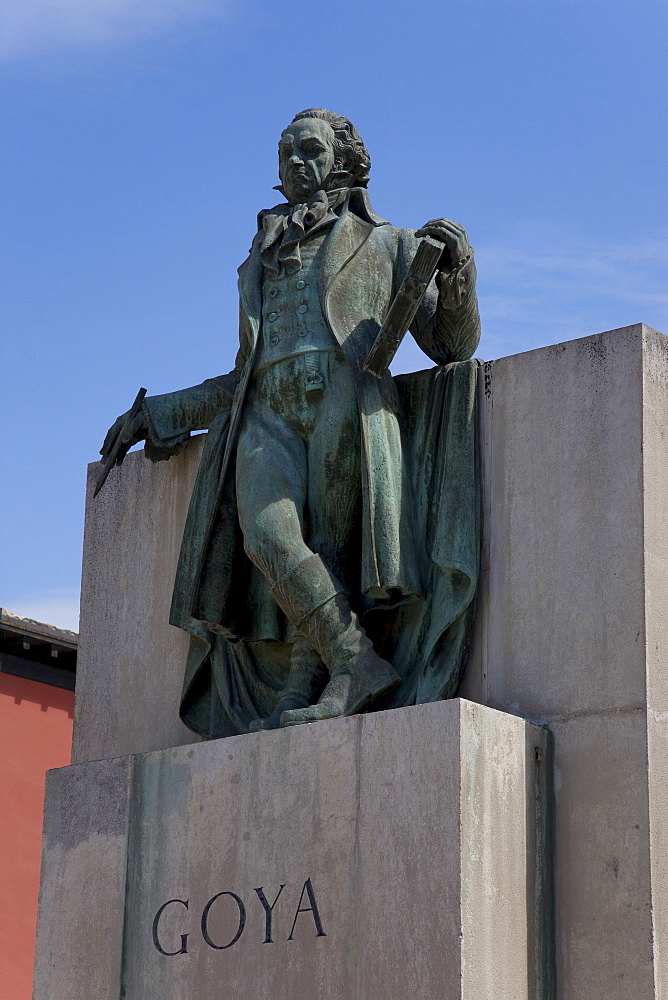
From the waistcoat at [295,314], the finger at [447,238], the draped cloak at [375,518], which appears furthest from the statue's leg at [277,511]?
the finger at [447,238]

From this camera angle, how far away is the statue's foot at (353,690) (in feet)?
26.3

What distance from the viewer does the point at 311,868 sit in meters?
7.66

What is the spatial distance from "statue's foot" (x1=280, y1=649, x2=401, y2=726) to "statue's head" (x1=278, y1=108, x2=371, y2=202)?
7.77 feet

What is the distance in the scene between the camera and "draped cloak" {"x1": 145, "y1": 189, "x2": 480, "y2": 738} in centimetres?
821

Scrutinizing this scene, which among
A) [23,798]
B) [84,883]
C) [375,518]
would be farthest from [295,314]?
[23,798]

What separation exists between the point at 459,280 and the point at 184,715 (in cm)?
244

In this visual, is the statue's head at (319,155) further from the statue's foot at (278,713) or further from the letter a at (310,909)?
the letter a at (310,909)

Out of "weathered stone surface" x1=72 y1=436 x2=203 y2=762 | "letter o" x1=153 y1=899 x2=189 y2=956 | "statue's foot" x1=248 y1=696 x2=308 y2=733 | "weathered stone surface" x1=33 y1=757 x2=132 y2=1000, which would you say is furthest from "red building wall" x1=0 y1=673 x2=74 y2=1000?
"statue's foot" x1=248 y1=696 x2=308 y2=733

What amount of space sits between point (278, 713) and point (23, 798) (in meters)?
10.5

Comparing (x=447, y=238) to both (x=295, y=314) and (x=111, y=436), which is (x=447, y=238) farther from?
(x=111, y=436)

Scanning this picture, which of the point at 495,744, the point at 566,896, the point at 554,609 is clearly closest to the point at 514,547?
the point at 554,609

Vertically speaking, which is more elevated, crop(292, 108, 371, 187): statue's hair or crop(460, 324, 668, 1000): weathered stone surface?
crop(292, 108, 371, 187): statue's hair

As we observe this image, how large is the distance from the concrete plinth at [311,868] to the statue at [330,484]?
16.0 inches

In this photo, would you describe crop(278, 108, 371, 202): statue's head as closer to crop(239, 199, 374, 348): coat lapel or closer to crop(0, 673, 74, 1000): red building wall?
crop(239, 199, 374, 348): coat lapel
